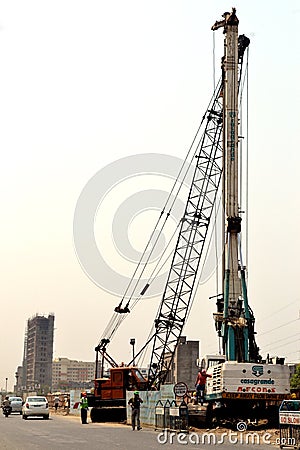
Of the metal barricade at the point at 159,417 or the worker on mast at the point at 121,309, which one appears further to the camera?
the worker on mast at the point at 121,309

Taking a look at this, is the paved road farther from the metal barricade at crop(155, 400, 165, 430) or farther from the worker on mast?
the worker on mast

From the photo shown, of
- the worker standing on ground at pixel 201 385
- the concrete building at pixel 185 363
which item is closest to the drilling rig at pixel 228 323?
the worker standing on ground at pixel 201 385

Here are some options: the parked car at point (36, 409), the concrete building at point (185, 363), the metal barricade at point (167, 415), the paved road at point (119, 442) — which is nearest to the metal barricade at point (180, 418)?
the metal barricade at point (167, 415)

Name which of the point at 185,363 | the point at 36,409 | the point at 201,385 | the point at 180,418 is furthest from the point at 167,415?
the point at 185,363

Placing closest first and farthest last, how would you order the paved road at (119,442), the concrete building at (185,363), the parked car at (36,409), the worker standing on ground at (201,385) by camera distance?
the paved road at (119,442)
the worker standing on ground at (201,385)
the parked car at (36,409)
the concrete building at (185,363)

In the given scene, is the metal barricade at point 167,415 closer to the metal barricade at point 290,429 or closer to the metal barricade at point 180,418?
the metal barricade at point 180,418

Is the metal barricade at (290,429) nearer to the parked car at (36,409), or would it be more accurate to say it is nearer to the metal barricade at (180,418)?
the metal barricade at (180,418)

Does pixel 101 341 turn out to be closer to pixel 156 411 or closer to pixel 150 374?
pixel 150 374

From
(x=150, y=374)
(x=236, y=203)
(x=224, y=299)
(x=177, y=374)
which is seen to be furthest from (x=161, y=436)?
(x=177, y=374)

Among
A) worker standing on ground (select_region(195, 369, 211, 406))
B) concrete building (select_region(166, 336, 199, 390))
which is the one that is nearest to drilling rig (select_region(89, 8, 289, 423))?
worker standing on ground (select_region(195, 369, 211, 406))

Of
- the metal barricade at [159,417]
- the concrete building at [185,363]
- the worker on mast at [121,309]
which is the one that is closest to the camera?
the metal barricade at [159,417]

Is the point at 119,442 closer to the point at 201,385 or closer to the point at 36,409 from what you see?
the point at 201,385

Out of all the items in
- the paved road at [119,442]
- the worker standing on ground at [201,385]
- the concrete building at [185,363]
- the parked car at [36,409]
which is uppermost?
the concrete building at [185,363]

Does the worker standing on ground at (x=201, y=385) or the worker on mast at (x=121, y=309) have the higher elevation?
the worker on mast at (x=121, y=309)
